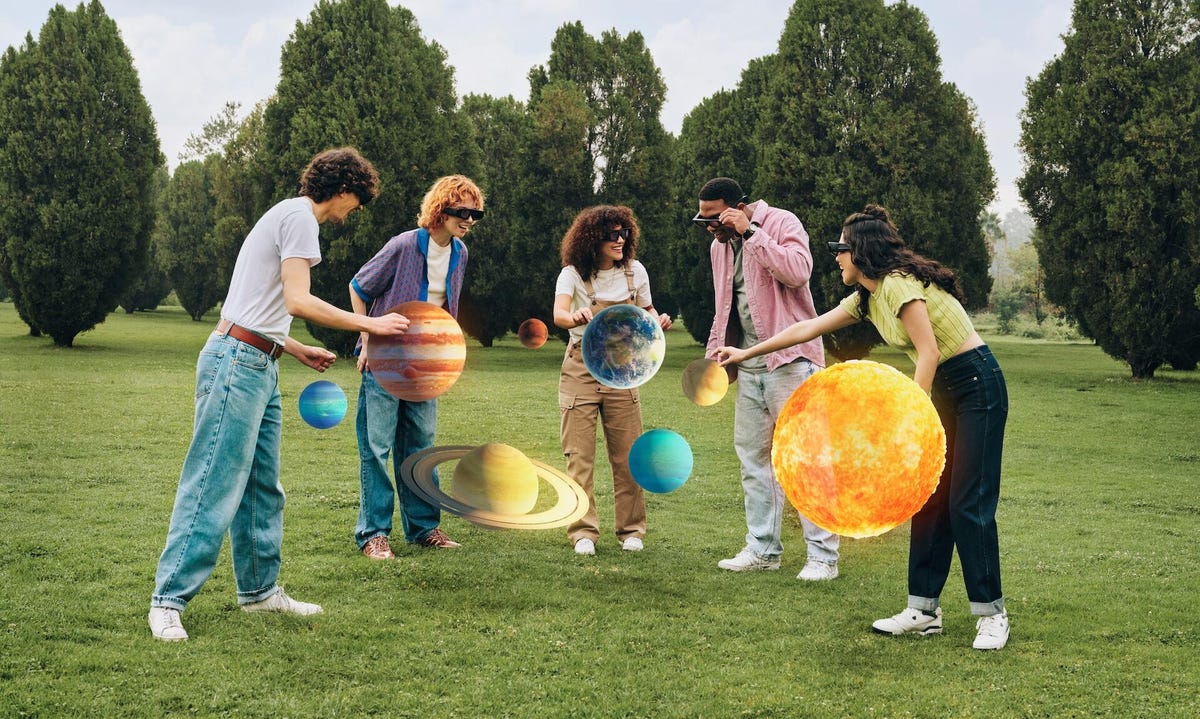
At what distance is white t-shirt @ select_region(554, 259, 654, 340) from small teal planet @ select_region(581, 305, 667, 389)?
37 cm

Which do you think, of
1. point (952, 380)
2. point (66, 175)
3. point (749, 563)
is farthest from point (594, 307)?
point (66, 175)

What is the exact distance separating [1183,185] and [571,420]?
69.7 feet

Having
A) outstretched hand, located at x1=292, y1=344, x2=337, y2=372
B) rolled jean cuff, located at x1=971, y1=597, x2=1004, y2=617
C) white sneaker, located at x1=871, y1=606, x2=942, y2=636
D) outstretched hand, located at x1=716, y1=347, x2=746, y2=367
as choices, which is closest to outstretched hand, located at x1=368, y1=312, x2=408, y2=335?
outstretched hand, located at x1=292, y1=344, x2=337, y2=372

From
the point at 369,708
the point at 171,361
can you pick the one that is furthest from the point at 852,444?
the point at 171,361

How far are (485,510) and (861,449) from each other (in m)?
2.42

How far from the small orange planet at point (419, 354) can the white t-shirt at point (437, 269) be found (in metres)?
1.03

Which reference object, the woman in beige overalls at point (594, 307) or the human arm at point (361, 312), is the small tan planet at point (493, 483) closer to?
the human arm at point (361, 312)

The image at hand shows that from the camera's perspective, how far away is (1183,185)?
2280 cm

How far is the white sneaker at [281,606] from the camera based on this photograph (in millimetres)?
5410

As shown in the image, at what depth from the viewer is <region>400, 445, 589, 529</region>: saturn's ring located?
17.9 ft

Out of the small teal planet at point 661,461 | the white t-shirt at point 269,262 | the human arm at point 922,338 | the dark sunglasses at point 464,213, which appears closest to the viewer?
the human arm at point 922,338

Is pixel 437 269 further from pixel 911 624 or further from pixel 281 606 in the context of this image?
pixel 911 624

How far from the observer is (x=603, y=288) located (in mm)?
7012

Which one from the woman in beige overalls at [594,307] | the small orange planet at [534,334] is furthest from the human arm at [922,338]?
the small orange planet at [534,334]
